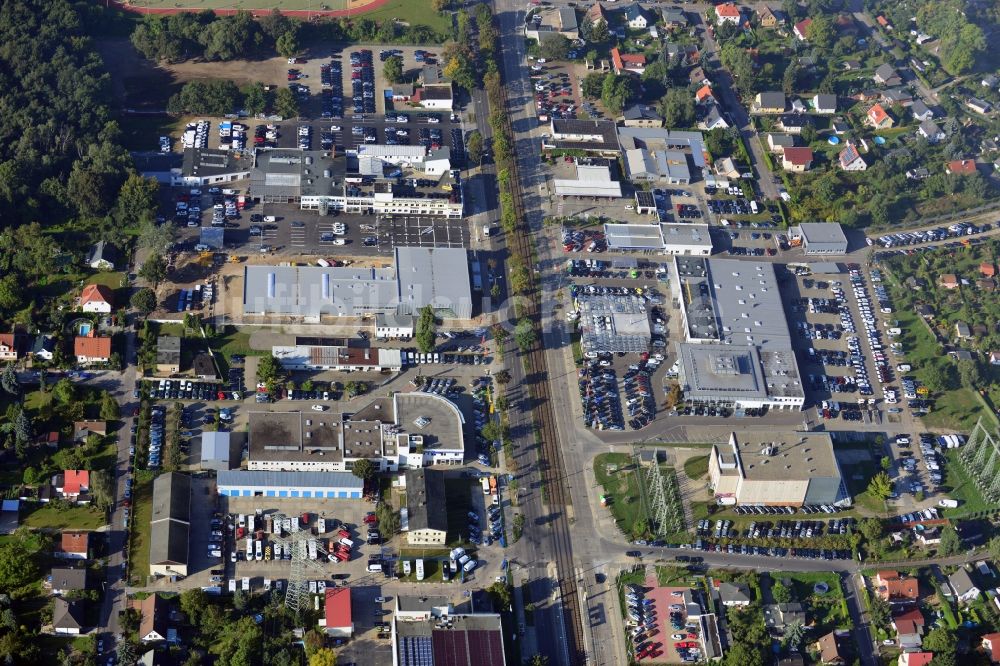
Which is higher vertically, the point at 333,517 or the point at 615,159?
the point at 615,159

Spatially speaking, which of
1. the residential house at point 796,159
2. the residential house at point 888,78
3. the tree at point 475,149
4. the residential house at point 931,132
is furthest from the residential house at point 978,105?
the tree at point 475,149

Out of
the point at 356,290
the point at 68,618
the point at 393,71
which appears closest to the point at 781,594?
the point at 356,290

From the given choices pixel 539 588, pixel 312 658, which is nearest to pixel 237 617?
pixel 312 658

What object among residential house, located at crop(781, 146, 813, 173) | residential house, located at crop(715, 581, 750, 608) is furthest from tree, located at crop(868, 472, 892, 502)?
residential house, located at crop(781, 146, 813, 173)

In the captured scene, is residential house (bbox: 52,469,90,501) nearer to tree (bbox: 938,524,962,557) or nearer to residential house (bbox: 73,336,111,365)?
residential house (bbox: 73,336,111,365)

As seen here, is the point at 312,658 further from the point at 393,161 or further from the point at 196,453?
the point at 393,161

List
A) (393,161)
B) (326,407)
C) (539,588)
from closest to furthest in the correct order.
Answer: (539,588), (326,407), (393,161)
